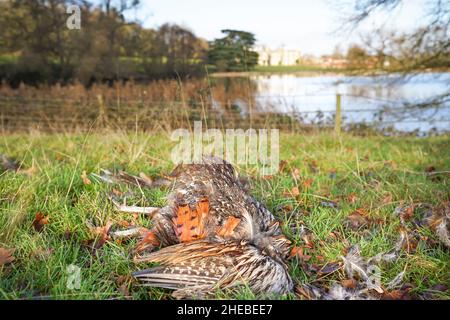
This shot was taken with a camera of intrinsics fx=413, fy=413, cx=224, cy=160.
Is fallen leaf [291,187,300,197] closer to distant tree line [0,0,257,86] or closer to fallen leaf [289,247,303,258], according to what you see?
fallen leaf [289,247,303,258]

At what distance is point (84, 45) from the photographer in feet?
45.6

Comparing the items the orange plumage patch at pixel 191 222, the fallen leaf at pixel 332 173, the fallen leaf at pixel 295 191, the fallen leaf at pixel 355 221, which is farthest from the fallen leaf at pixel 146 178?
the fallen leaf at pixel 332 173

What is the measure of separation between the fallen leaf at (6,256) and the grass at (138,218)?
34 mm

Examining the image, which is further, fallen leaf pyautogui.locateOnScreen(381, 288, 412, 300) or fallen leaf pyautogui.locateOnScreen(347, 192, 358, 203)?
fallen leaf pyautogui.locateOnScreen(347, 192, 358, 203)

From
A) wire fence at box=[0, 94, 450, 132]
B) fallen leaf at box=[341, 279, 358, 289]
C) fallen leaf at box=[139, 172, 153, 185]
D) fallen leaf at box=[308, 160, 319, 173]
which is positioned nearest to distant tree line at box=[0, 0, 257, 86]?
wire fence at box=[0, 94, 450, 132]

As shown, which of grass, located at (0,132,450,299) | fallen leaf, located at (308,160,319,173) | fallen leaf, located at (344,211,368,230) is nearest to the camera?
grass, located at (0,132,450,299)

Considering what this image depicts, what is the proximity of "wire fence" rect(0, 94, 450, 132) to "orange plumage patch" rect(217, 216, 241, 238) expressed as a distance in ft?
13.7

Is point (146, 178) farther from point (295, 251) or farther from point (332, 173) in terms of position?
point (332, 173)

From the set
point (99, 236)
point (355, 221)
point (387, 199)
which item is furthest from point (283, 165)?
point (99, 236)

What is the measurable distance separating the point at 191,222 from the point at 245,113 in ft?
19.7

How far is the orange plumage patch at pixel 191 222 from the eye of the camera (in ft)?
7.94

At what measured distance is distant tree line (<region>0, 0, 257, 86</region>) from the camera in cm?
1045
